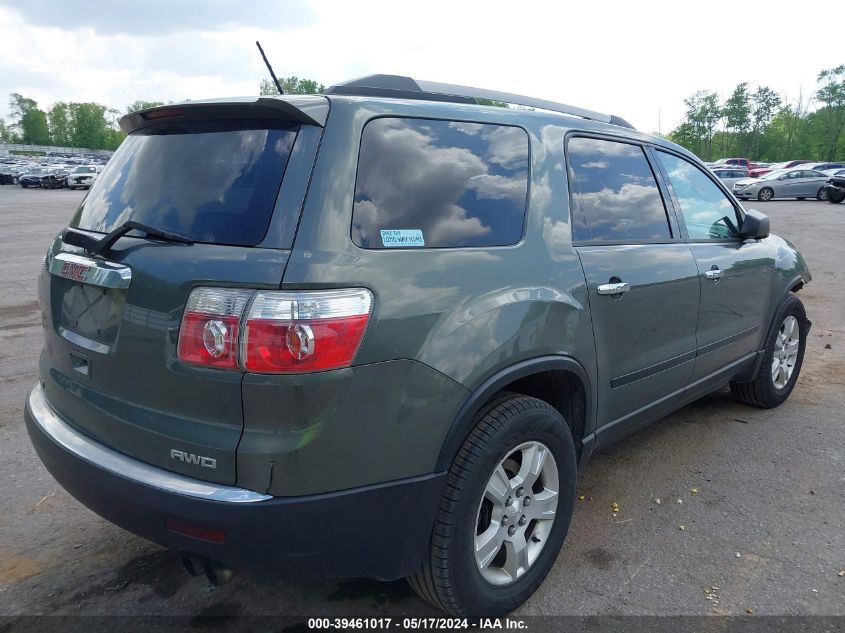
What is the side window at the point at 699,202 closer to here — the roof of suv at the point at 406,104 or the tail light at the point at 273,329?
the roof of suv at the point at 406,104

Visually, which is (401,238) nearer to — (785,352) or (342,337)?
(342,337)

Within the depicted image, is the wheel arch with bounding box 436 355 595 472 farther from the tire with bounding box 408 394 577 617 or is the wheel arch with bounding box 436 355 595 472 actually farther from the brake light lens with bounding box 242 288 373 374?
the brake light lens with bounding box 242 288 373 374

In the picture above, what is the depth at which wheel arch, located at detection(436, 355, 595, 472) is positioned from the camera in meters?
2.24

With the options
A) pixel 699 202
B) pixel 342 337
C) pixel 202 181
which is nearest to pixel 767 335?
pixel 699 202

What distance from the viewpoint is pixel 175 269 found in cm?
207

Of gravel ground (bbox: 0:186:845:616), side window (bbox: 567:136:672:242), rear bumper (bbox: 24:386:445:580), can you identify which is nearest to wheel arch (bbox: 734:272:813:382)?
gravel ground (bbox: 0:186:845:616)

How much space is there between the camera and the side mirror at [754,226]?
4078mm

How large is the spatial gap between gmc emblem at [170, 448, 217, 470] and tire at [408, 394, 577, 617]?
0.77m

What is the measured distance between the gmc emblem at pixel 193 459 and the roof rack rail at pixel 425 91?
1.38 meters

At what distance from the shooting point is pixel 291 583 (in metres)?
2.79

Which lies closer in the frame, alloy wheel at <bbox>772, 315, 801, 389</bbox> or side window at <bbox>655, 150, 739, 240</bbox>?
side window at <bbox>655, 150, 739, 240</bbox>

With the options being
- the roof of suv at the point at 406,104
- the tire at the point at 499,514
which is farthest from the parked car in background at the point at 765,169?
the tire at the point at 499,514

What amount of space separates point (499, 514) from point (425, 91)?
1.74m

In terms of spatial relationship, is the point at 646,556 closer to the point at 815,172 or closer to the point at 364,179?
the point at 364,179
